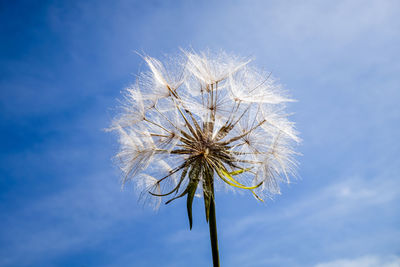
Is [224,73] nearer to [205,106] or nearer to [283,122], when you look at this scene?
[205,106]

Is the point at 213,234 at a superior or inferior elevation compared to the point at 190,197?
A: inferior

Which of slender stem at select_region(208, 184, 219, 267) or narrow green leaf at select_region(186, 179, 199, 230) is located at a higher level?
narrow green leaf at select_region(186, 179, 199, 230)

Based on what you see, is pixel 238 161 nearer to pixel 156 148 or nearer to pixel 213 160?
pixel 213 160

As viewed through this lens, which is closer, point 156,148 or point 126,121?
point 156,148

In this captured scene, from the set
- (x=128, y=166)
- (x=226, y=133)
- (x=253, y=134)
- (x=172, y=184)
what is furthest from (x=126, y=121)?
(x=253, y=134)

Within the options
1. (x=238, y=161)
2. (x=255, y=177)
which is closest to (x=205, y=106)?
(x=238, y=161)

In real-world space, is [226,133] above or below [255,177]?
above

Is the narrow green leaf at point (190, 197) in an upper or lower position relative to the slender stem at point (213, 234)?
upper

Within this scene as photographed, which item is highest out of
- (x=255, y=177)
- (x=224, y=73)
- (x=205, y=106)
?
(x=224, y=73)

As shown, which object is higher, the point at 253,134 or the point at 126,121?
the point at 126,121
